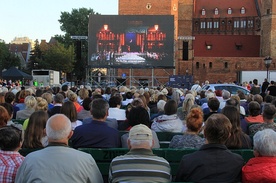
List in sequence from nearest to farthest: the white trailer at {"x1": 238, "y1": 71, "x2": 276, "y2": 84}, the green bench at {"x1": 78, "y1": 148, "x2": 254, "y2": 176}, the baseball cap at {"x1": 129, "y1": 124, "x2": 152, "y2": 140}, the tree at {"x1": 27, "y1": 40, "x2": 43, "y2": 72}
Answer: the baseball cap at {"x1": 129, "y1": 124, "x2": 152, "y2": 140}, the green bench at {"x1": 78, "y1": 148, "x2": 254, "y2": 176}, the white trailer at {"x1": 238, "y1": 71, "x2": 276, "y2": 84}, the tree at {"x1": 27, "y1": 40, "x2": 43, "y2": 72}

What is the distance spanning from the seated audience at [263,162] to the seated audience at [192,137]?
1.28 meters

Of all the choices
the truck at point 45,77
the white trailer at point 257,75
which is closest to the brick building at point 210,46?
the white trailer at point 257,75

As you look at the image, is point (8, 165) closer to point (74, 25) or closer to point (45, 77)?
point (45, 77)

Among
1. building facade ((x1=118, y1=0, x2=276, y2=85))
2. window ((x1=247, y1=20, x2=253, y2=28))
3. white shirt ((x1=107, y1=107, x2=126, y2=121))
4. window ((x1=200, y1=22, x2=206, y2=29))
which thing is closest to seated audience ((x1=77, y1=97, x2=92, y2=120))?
white shirt ((x1=107, y1=107, x2=126, y2=121))

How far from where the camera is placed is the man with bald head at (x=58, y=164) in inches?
144

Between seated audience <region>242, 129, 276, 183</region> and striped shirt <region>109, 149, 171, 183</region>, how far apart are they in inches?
28.8

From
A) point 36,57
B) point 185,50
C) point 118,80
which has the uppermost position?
point 185,50

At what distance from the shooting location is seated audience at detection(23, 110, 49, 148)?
209 inches

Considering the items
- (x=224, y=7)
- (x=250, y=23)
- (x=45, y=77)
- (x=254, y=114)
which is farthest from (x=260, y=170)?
(x=224, y=7)

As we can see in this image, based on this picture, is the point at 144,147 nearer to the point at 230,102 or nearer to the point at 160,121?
the point at 160,121

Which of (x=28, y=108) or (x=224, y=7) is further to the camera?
(x=224, y=7)

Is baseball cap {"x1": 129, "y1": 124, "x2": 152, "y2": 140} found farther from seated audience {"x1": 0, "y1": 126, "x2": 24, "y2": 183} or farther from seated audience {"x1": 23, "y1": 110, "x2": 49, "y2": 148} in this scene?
seated audience {"x1": 23, "y1": 110, "x2": 49, "y2": 148}

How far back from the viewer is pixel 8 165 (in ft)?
13.5

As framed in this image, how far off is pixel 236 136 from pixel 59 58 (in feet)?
186
